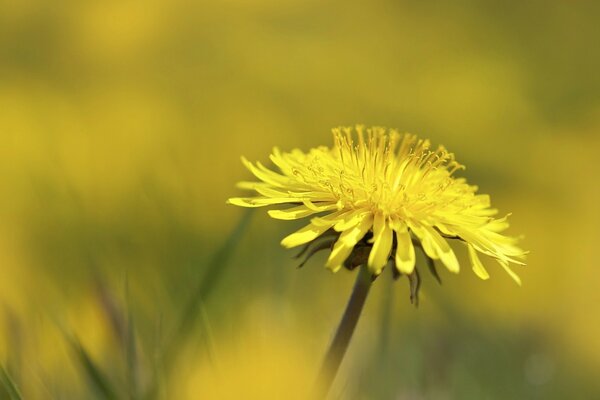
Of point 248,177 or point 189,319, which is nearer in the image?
point 189,319

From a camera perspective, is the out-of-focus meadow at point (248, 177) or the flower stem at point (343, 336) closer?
the flower stem at point (343, 336)

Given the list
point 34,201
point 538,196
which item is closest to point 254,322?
point 34,201

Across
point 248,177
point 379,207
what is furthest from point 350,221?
point 248,177

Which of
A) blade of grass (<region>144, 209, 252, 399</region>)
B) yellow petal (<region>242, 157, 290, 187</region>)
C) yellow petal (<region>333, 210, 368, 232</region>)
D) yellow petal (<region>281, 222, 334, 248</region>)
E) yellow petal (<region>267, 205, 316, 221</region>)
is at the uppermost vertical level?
yellow petal (<region>242, 157, 290, 187</region>)

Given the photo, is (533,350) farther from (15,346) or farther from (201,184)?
(15,346)

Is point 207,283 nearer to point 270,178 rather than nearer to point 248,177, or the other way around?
point 270,178

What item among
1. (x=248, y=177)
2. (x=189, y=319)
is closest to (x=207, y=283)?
(x=189, y=319)
